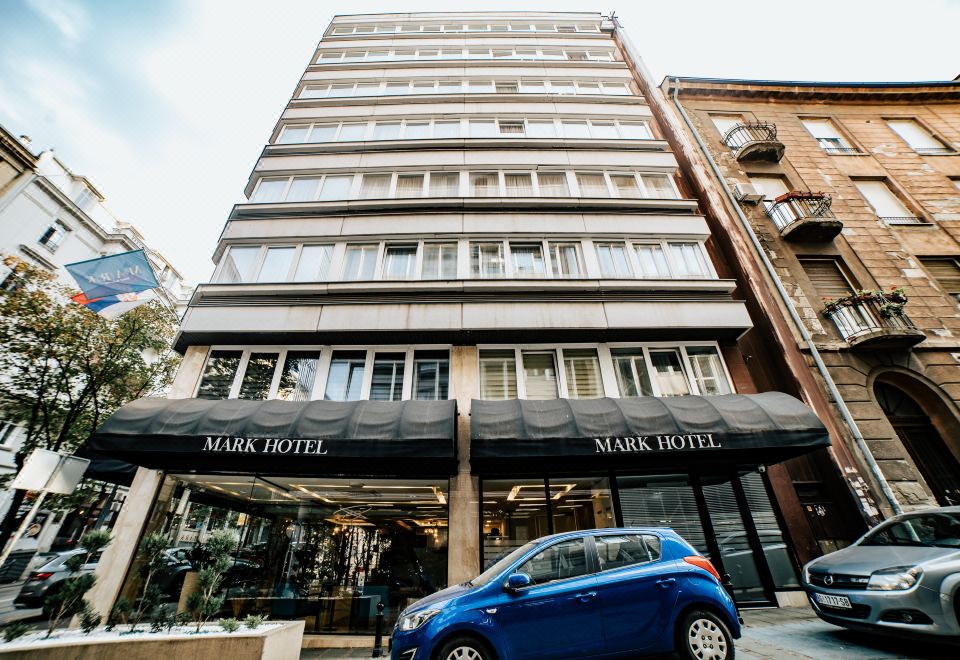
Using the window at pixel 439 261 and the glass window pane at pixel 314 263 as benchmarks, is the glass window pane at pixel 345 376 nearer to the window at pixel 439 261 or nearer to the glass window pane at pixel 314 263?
the glass window pane at pixel 314 263

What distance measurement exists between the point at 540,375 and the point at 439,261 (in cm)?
510

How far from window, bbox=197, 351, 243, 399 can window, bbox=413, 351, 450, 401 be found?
17.6ft

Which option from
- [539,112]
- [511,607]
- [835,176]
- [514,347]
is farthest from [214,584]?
[835,176]

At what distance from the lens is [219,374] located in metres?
10.7

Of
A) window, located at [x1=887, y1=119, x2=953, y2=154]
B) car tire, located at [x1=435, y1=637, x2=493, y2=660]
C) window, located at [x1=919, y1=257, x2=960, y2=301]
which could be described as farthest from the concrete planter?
window, located at [x1=887, y1=119, x2=953, y2=154]

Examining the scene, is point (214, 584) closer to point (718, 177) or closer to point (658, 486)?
point (658, 486)

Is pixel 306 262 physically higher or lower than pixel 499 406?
higher

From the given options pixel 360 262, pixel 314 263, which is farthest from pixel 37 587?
pixel 360 262

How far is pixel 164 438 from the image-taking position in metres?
8.03

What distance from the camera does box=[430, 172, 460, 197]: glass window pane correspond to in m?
14.0

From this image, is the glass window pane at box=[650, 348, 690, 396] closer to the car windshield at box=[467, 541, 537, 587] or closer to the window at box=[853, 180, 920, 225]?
the car windshield at box=[467, 541, 537, 587]

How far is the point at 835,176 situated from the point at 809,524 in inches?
578

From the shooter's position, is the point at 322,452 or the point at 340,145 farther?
the point at 340,145

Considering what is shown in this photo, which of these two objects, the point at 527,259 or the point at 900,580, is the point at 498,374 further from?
the point at 900,580
